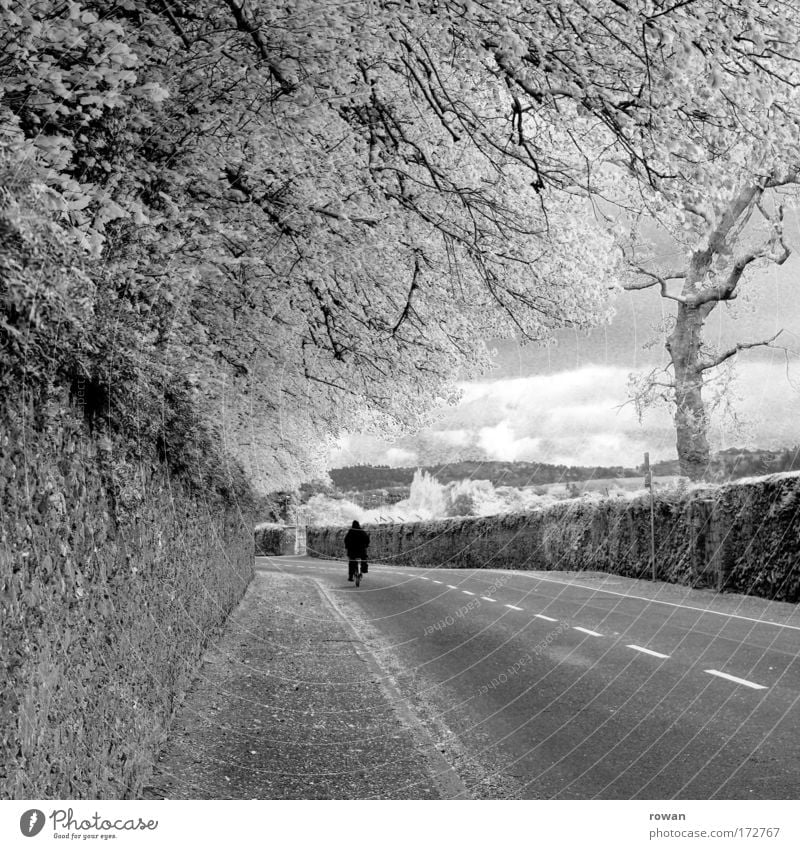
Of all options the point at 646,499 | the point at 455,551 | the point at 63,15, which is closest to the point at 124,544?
the point at 63,15

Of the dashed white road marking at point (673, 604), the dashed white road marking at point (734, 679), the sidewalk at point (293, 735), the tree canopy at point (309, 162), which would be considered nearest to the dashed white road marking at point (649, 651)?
the dashed white road marking at point (734, 679)

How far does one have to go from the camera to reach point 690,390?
981 inches

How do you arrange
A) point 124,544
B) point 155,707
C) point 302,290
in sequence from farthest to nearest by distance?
point 302,290 < point 155,707 < point 124,544

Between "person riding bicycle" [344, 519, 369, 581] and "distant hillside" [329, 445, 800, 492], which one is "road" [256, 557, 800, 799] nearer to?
"distant hillside" [329, 445, 800, 492]

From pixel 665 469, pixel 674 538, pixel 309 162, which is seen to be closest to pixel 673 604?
pixel 674 538

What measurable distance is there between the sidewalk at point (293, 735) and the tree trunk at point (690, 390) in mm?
17091

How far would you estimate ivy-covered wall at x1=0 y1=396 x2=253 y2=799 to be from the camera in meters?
2.95

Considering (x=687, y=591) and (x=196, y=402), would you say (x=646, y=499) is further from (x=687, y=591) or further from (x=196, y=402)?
(x=196, y=402)

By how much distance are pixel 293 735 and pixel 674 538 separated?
58.3 feet

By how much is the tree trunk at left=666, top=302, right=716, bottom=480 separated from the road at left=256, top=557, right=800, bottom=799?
9.06 m

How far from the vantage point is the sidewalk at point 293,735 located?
16.0ft

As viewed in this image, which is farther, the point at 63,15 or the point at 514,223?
the point at 514,223

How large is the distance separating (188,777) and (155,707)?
62cm

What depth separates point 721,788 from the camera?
15.6ft
